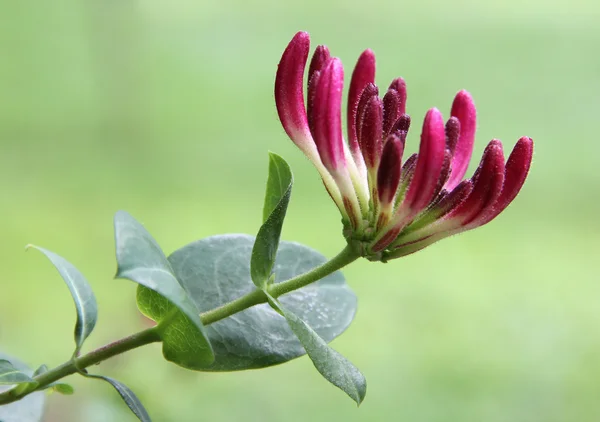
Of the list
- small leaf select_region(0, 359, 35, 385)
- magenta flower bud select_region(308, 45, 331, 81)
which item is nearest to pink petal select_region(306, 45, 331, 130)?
magenta flower bud select_region(308, 45, 331, 81)

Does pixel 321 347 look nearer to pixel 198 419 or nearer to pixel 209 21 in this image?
pixel 198 419

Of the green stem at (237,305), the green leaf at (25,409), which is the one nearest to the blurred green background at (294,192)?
the green leaf at (25,409)

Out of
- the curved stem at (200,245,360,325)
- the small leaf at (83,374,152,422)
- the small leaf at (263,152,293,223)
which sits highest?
the small leaf at (263,152,293,223)

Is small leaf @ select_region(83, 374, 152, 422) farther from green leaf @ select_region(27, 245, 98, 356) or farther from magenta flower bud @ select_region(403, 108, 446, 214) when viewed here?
magenta flower bud @ select_region(403, 108, 446, 214)

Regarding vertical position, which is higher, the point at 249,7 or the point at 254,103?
the point at 249,7

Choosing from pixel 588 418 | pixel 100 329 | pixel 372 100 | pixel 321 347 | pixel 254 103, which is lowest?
pixel 588 418

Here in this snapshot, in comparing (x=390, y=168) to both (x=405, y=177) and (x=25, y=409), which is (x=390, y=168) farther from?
(x=25, y=409)

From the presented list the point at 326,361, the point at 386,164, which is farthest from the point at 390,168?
the point at 326,361

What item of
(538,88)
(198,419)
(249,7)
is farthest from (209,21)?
(198,419)

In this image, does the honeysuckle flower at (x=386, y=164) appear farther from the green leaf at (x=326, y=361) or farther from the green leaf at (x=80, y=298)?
the green leaf at (x=80, y=298)
